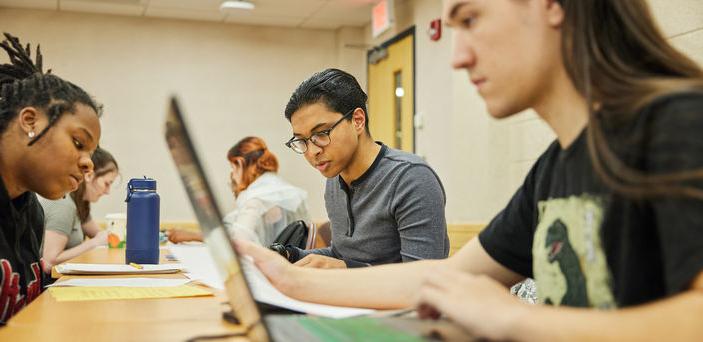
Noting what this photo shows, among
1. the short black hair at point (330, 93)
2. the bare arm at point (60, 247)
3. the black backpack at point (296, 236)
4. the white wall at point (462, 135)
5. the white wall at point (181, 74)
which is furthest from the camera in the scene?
the white wall at point (181, 74)

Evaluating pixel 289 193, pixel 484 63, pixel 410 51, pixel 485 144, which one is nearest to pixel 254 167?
pixel 289 193

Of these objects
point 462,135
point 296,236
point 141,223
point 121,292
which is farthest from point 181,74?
point 121,292

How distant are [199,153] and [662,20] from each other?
230 cm

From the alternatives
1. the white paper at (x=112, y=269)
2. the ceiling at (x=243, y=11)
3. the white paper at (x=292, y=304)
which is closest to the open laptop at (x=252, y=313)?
the white paper at (x=292, y=304)

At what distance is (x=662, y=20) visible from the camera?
2.35m

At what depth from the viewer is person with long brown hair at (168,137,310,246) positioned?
123 inches

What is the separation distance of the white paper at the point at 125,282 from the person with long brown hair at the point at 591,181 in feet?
2.47

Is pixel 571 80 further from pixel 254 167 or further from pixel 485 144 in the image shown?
pixel 485 144

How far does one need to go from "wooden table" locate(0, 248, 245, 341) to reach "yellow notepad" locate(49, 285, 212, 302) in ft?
0.11

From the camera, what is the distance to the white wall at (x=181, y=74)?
5.47 metres

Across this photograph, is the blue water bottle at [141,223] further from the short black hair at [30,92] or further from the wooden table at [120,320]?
the wooden table at [120,320]

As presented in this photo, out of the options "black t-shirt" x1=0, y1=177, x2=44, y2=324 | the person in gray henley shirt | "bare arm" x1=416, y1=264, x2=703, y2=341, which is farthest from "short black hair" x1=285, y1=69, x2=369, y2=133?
"bare arm" x1=416, y1=264, x2=703, y2=341

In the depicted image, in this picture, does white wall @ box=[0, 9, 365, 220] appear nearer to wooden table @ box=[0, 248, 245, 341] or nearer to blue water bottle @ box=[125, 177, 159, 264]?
blue water bottle @ box=[125, 177, 159, 264]

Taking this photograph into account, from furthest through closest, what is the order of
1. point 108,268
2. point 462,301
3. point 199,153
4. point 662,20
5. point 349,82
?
1. point 662,20
2. point 349,82
3. point 108,268
4. point 462,301
5. point 199,153
